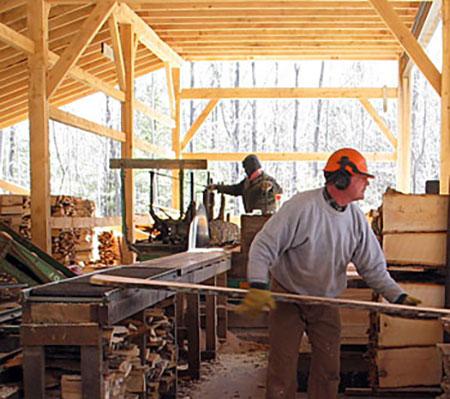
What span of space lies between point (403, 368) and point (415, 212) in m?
1.32

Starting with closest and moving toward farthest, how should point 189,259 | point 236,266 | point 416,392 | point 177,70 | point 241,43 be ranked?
point 416,392 < point 189,259 < point 236,266 < point 241,43 < point 177,70

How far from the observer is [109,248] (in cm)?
1382

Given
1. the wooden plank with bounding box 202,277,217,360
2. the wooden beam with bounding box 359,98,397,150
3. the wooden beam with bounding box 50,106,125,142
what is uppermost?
the wooden beam with bounding box 359,98,397,150

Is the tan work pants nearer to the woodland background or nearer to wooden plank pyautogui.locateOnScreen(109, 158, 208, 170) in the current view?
wooden plank pyautogui.locateOnScreen(109, 158, 208, 170)

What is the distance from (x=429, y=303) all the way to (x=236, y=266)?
2593mm

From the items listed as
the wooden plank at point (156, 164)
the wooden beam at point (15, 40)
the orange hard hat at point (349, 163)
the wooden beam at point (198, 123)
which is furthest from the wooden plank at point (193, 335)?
the wooden beam at point (198, 123)

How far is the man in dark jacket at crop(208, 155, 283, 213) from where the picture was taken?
8.68 metres

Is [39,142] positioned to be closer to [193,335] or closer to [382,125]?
[193,335]

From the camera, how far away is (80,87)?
576 inches

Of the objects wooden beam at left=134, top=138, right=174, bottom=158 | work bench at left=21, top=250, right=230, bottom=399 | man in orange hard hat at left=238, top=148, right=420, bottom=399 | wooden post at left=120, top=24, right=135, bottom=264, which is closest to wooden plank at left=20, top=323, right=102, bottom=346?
work bench at left=21, top=250, right=230, bottom=399

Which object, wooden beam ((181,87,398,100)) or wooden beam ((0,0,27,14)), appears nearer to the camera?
wooden beam ((0,0,27,14))

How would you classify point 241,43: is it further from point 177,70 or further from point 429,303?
point 429,303

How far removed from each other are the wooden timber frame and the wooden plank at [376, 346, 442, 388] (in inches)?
86.5

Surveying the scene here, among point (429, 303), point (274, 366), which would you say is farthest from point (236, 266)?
point (274, 366)
